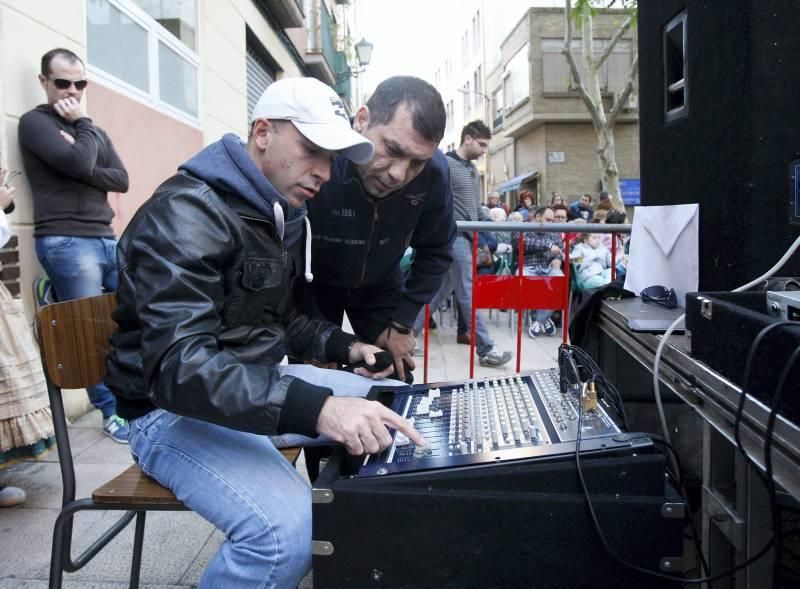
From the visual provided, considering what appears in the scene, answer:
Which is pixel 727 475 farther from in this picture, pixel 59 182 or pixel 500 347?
pixel 500 347

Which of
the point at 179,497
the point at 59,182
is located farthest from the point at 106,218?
the point at 179,497

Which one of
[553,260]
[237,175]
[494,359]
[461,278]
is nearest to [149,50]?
[461,278]

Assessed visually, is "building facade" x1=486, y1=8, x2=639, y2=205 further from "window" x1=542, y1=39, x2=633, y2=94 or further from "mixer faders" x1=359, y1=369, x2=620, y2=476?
"mixer faders" x1=359, y1=369, x2=620, y2=476

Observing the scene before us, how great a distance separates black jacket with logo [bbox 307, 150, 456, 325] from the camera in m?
2.21

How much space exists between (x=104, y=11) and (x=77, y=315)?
3.68m

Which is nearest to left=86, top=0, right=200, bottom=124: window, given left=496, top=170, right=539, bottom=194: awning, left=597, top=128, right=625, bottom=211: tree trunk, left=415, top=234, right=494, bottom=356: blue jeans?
left=415, top=234, right=494, bottom=356: blue jeans

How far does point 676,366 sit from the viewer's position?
131 cm

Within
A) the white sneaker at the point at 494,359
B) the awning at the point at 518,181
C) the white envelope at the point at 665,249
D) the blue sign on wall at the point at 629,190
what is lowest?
the white sneaker at the point at 494,359

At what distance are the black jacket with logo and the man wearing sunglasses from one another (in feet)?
5.87

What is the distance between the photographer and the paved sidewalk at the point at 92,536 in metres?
2.26

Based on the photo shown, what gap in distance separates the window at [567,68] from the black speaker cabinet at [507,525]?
28.3 meters

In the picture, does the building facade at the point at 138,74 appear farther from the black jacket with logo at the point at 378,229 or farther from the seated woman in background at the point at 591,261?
the seated woman in background at the point at 591,261

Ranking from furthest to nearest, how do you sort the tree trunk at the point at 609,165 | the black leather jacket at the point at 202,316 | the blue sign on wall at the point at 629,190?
the blue sign on wall at the point at 629,190 → the tree trunk at the point at 609,165 → the black leather jacket at the point at 202,316

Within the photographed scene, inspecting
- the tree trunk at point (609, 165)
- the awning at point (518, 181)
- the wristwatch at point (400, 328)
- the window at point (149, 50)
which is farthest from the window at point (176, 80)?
the awning at point (518, 181)
